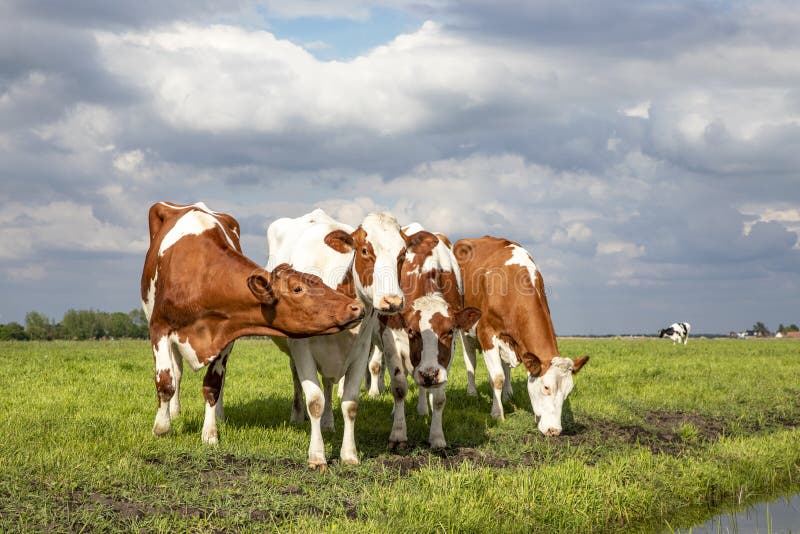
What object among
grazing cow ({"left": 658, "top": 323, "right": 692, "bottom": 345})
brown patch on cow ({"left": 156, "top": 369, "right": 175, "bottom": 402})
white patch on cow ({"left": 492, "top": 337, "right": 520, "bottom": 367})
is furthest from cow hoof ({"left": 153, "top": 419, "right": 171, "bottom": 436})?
grazing cow ({"left": 658, "top": 323, "right": 692, "bottom": 345})

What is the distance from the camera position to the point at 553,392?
9.95 meters

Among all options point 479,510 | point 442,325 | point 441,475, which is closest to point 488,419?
point 442,325

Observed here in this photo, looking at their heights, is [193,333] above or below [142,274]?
below

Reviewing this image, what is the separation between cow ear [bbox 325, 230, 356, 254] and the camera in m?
7.71

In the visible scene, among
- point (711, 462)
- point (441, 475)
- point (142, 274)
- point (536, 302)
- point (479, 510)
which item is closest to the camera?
point (479, 510)

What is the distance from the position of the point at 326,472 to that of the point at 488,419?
436 centimetres

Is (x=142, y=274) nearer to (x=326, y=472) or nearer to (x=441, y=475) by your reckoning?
(x=326, y=472)

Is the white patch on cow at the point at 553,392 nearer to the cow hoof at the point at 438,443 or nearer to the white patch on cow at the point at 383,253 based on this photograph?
the cow hoof at the point at 438,443

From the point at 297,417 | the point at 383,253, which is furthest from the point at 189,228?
the point at 297,417

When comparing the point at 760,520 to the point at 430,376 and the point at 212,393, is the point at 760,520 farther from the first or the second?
the point at 212,393

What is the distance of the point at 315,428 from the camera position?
7832mm

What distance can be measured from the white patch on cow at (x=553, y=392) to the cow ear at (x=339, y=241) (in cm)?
377

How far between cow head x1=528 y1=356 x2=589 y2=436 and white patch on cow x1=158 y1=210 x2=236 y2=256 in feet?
15.0

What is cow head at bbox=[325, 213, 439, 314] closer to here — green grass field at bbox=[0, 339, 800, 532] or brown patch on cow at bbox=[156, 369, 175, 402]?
green grass field at bbox=[0, 339, 800, 532]
